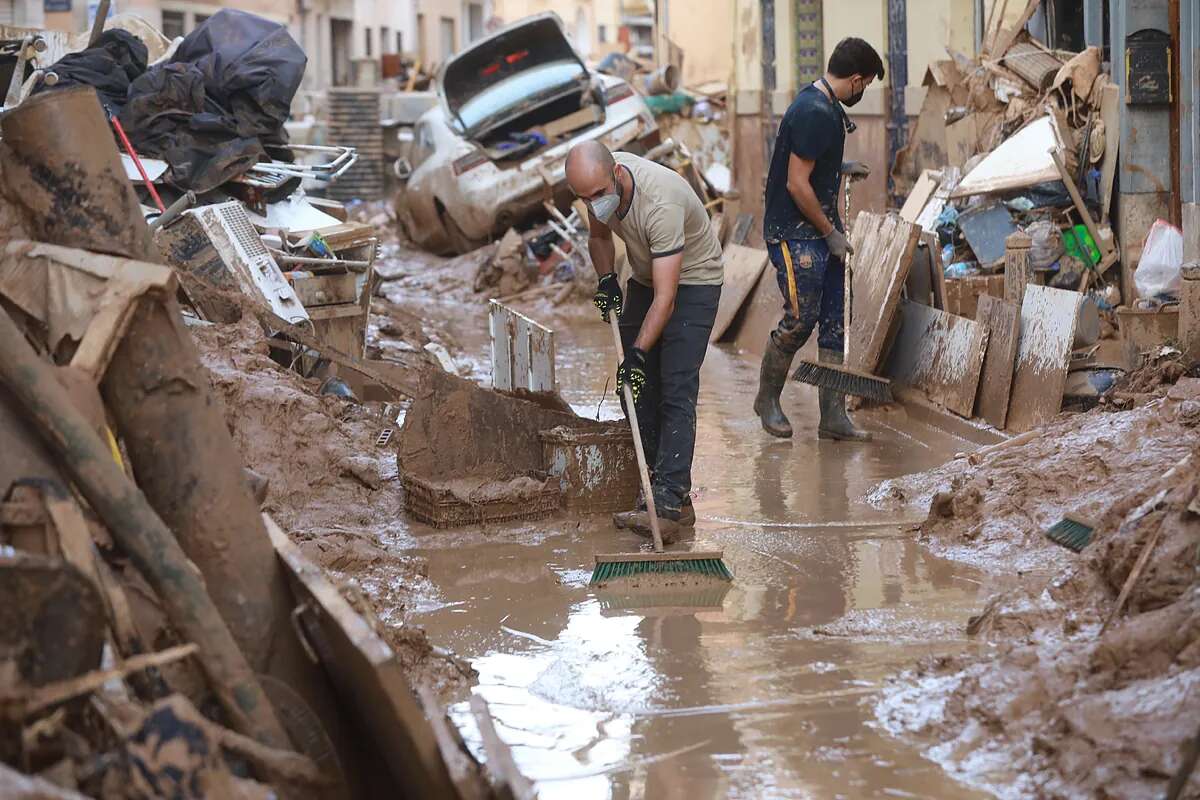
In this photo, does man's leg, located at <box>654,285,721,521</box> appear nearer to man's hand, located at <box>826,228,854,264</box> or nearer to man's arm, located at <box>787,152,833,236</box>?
man's arm, located at <box>787,152,833,236</box>

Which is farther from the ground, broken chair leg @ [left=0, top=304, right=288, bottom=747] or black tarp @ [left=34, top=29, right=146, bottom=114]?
black tarp @ [left=34, top=29, right=146, bottom=114]

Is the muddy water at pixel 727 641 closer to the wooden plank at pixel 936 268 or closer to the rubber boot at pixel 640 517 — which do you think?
the rubber boot at pixel 640 517

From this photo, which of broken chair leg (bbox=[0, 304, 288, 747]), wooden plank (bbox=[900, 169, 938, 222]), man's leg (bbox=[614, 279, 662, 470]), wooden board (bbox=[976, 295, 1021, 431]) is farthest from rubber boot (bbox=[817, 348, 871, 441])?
broken chair leg (bbox=[0, 304, 288, 747])

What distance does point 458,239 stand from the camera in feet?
63.8

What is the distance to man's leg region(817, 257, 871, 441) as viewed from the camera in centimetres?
855

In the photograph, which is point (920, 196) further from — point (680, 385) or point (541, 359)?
point (680, 385)

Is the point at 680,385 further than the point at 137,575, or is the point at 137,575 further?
the point at 680,385

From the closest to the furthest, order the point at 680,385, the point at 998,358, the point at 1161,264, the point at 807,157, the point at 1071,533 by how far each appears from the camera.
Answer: the point at 1071,533 < the point at 680,385 < the point at 807,157 < the point at 998,358 < the point at 1161,264

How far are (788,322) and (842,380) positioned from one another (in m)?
0.46

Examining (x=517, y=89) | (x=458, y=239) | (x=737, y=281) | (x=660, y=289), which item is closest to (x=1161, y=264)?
(x=737, y=281)

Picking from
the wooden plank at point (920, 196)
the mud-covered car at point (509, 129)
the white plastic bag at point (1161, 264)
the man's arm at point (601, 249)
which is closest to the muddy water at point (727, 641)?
the man's arm at point (601, 249)

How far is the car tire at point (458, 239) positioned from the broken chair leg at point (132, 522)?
1545 cm

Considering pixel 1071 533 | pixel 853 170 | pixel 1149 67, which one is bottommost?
pixel 1071 533

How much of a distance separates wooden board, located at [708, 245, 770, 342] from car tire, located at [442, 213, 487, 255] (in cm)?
646
